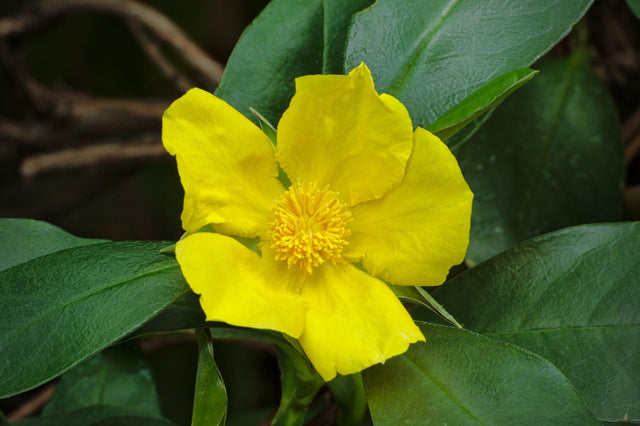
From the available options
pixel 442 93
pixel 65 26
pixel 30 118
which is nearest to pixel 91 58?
pixel 65 26

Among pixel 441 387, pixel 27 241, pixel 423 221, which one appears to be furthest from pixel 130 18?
pixel 441 387

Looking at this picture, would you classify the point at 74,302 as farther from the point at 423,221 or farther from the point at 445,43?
the point at 445,43

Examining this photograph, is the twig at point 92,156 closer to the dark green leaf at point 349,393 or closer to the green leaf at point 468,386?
the dark green leaf at point 349,393

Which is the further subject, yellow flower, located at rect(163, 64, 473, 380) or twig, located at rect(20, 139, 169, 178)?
twig, located at rect(20, 139, 169, 178)

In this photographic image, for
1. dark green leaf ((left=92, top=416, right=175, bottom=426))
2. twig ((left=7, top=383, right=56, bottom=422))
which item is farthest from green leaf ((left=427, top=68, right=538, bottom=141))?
twig ((left=7, top=383, right=56, bottom=422))

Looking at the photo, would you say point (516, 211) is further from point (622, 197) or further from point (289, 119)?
point (289, 119)

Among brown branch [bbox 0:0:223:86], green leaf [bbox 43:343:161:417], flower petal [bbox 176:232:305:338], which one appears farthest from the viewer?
brown branch [bbox 0:0:223:86]

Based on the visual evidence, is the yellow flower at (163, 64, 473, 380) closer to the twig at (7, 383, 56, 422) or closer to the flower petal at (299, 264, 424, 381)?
the flower petal at (299, 264, 424, 381)
